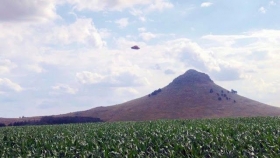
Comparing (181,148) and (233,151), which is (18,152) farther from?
(233,151)

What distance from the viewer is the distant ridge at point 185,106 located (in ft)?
340

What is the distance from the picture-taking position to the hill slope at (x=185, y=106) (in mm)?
103688

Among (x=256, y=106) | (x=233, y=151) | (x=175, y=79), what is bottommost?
(x=233, y=151)

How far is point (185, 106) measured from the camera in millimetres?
111000

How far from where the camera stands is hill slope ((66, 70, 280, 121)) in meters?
104

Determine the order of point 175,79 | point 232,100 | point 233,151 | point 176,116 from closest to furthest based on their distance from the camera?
1. point 233,151
2. point 176,116
3. point 232,100
4. point 175,79

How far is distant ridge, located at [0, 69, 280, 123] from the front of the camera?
104 m

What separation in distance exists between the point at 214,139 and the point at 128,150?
3532mm

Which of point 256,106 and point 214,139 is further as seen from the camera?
point 256,106

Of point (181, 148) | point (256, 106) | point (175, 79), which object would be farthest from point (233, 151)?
point (175, 79)

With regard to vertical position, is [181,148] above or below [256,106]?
below

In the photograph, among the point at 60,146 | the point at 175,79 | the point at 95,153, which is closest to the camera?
the point at 95,153

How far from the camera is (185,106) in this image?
11100 centimetres

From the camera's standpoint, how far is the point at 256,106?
362ft
